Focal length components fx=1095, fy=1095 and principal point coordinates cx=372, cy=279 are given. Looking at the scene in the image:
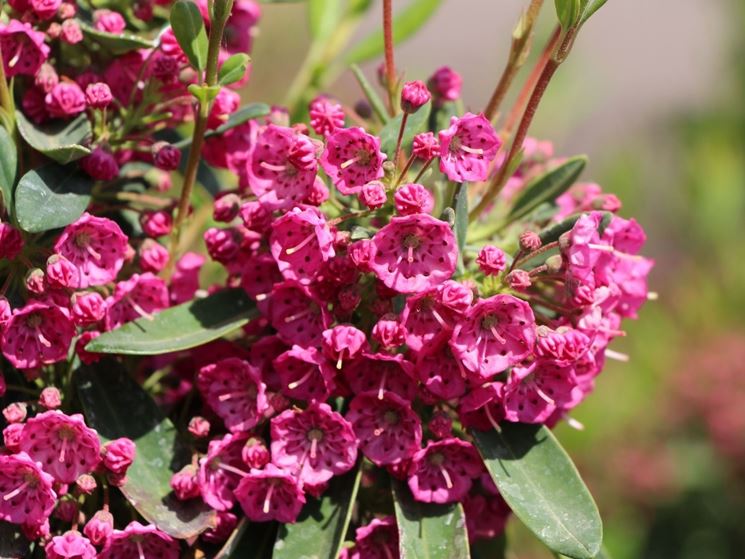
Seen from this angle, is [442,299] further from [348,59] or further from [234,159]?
[348,59]

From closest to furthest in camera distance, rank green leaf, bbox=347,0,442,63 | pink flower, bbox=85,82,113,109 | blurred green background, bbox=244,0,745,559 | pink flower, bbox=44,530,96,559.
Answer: pink flower, bbox=44,530,96,559 → pink flower, bbox=85,82,113,109 → green leaf, bbox=347,0,442,63 → blurred green background, bbox=244,0,745,559

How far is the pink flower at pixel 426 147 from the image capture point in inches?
51.0

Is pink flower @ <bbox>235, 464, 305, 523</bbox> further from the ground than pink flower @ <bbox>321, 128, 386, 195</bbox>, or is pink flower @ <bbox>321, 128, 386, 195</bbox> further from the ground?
pink flower @ <bbox>321, 128, 386, 195</bbox>

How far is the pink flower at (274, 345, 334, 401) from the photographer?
1294mm

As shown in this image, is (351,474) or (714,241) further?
(714,241)

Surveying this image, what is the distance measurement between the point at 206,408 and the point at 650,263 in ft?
2.10

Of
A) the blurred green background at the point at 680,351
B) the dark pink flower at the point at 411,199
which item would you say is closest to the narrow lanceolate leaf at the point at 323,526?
the dark pink flower at the point at 411,199

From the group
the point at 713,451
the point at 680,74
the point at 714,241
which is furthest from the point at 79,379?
the point at 680,74

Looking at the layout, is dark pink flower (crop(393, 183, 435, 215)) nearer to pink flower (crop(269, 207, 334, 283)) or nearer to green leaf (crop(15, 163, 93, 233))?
pink flower (crop(269, 207, 334, 283))

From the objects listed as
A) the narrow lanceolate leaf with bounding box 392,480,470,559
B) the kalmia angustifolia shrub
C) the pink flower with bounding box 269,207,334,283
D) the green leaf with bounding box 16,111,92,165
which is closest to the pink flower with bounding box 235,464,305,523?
the kalmia angustifolia shrub

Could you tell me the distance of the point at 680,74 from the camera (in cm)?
934

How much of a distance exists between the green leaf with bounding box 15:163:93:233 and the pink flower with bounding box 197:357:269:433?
0.85 feet

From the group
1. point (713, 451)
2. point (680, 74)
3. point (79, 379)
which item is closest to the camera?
point (79, 379)

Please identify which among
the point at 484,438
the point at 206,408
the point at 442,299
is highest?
the point at 442,299
